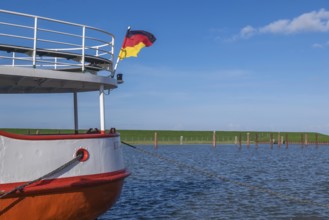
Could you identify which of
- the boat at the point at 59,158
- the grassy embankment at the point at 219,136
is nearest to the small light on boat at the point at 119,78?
the boat at the point at 59,158

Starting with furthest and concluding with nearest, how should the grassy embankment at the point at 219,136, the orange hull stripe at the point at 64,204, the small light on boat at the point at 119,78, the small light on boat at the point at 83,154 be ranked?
the grassy embankment at the point at 219,136 < the small light on boat at the point at 119,78 < the small light on boat at the point at 83,154 < the orange hull stripe at the point at 64,204

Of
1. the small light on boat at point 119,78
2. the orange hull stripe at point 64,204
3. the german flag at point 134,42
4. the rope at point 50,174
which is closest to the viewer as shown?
the rope at point 50,174

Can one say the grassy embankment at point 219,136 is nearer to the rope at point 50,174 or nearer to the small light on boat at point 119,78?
the small light on boat at point 119,78

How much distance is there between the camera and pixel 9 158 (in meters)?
9.62

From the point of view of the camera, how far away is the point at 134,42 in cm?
1236

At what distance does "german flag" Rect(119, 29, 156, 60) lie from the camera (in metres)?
12.3

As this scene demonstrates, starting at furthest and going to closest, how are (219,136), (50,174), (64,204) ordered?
(219,136) → (64,204) → (50,174)

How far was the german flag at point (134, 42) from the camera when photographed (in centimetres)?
1234

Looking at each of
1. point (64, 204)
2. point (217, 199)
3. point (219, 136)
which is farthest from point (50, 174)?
point (219, 136)

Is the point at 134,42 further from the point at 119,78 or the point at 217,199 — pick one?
the point at 217,199

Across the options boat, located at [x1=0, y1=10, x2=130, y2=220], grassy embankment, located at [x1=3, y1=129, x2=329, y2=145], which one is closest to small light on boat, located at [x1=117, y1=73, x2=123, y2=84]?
boat, located at [x1=0, y1=10, x2=130, y2=220]

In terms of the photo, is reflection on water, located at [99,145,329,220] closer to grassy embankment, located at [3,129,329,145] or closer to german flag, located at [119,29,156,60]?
german flag, located at [119,29,156,60]

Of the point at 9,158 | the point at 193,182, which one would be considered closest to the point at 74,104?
the point at 9,158

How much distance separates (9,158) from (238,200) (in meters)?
11.7
